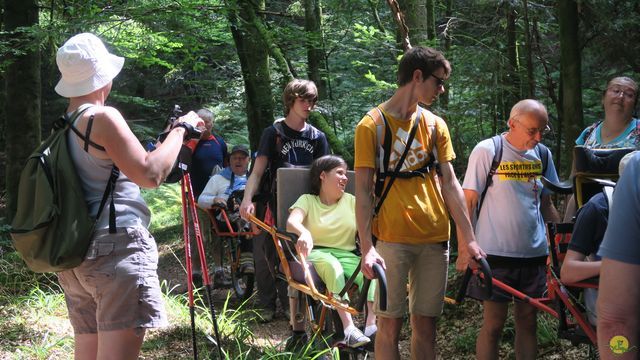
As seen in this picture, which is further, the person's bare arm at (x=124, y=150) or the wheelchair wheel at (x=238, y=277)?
the wheelchair wheel at (x=238, y=277)

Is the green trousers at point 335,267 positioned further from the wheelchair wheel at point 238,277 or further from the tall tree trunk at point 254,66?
the tall tree trunk at point 254,66

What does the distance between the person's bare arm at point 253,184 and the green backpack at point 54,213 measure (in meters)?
3.06

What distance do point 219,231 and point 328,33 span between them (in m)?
5.86

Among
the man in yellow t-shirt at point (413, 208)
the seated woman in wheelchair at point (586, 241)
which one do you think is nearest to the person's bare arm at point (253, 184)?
the man in yellow t-shirt at point (413, 208)

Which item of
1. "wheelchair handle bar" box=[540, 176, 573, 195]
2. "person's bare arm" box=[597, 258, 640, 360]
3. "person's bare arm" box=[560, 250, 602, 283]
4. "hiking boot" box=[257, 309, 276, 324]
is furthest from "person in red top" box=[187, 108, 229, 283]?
"person's bare arm" box=[597, 258, 640, 360]

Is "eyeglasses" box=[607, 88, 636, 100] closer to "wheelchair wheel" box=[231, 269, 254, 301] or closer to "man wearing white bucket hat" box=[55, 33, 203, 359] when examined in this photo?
"man wearing white bucket hat" box=[55, 33, 203, 359]

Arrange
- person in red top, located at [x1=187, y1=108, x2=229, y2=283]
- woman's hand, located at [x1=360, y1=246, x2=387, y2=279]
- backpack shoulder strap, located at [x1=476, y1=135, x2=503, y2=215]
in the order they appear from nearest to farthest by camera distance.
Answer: woman's hand, located at [x1=360, y1=246, x2=387, y2=279], backpack shoulder strap, located at [x1=476, y1=135, x2=503, y2=215], person in red top, located at [x1=187, y1=108, x2=229, y2=283]

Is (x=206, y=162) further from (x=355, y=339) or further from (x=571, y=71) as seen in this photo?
(x=355, y=339)

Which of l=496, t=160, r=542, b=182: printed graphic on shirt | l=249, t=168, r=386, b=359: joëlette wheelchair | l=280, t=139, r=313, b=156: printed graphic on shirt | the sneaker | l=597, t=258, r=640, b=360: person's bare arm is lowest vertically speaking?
the sneaker

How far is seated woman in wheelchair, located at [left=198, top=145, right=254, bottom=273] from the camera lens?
8.67 metres

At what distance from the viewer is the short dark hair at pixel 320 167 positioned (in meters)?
5.95

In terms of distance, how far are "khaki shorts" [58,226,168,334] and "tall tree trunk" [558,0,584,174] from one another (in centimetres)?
508

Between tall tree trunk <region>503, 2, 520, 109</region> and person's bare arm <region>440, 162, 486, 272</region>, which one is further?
tall tree trunk <region>503, 2, 520, 109</region>

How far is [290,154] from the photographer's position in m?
6.43
